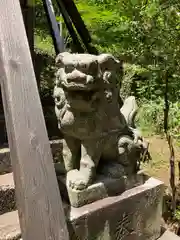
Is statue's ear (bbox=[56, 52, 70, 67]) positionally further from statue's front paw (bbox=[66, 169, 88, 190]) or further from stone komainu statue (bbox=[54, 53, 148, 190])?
statue's front paw (bbox=[66, 169, 88, 190])

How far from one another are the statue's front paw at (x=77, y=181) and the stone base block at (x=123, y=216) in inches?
4.6

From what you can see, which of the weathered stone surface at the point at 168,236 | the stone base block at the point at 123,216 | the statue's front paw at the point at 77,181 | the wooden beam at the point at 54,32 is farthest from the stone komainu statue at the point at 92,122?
the wooden beam at the point at 54,32

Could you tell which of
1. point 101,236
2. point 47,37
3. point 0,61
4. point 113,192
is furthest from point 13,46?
point 47,37

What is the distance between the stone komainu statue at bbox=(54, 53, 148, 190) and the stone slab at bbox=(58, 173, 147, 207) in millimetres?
35

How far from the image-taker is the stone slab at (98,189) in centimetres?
155

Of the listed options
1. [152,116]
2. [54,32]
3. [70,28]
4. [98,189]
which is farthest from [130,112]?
[152,116]

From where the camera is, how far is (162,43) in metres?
2.71

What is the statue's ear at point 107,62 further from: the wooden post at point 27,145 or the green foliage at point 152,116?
the green foliage at point 152,116

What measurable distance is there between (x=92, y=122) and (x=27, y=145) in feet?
1.31

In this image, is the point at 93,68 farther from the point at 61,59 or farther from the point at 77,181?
the point at 77,181

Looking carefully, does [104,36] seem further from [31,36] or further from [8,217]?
[8,217]

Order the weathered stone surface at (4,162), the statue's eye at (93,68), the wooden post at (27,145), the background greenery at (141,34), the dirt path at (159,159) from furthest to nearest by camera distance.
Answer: the dirt path at (159,159) → the background greenery at (141,34) → the weathered stone surface at (4,162) → the statue's eye at (93,68) → the wooden post at (27,145)

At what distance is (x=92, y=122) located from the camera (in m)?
1.54

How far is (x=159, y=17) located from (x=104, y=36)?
3.16 feet
